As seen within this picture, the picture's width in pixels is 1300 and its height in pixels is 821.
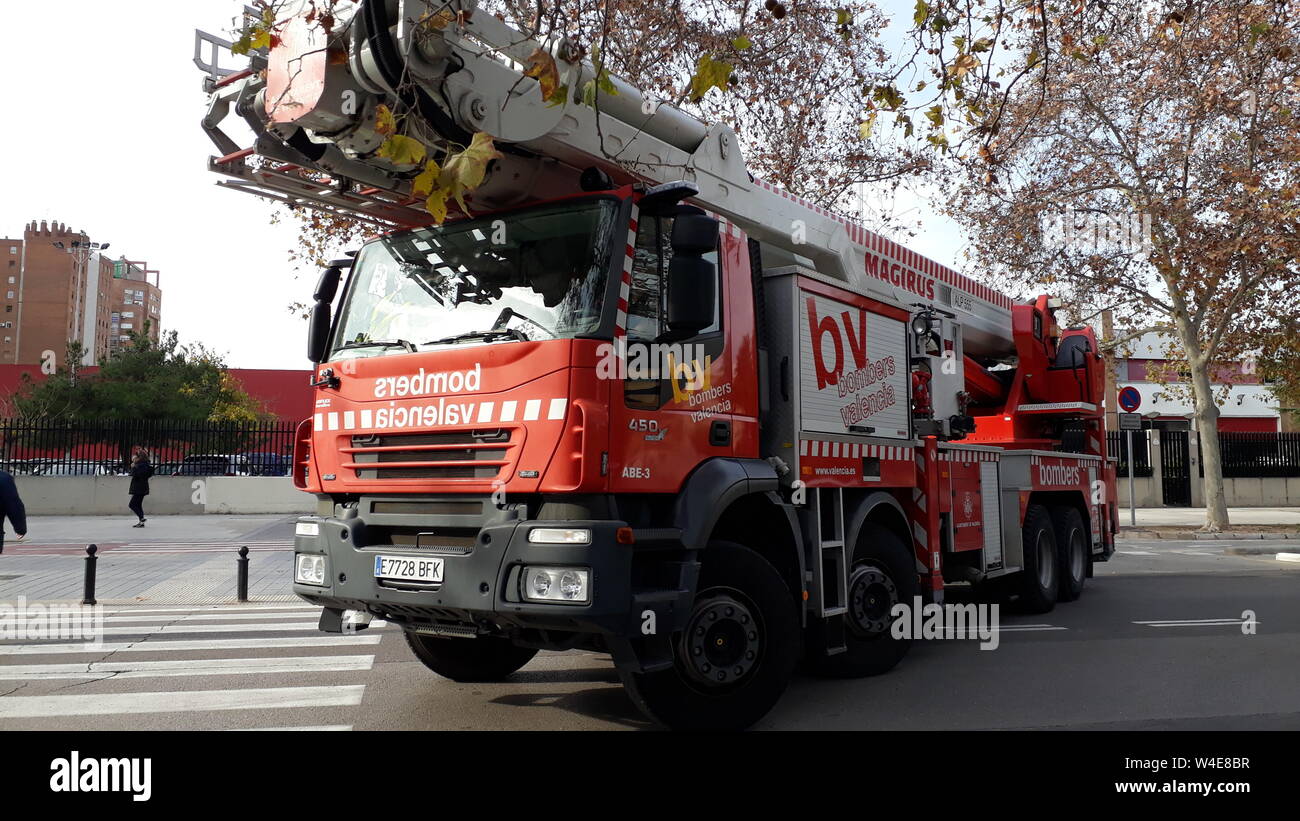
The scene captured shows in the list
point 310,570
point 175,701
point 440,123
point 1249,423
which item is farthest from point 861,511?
point 1249,423

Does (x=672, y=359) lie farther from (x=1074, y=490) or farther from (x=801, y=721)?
(x=1074, y=490)

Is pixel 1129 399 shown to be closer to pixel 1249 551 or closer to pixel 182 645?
pixel 1249 551

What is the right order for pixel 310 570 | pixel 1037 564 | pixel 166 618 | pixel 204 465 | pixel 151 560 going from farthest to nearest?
pixel 204 465 → pixel 151 560 → pixel 1037 564 → pixel 166 618 → pixel 310 570

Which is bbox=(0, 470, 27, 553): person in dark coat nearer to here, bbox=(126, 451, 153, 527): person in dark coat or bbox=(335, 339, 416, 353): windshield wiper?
bbox=(335, 339, 416, 353): windshield wiper

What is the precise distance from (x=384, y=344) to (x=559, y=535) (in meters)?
1.72

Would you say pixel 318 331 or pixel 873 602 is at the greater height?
pixel 318 331

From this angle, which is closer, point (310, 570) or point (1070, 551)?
point (310, 570)

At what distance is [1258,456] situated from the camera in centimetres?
3100

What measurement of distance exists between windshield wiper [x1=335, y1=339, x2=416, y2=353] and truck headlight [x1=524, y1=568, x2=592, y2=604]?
1.50 meters

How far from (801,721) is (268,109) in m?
4.52

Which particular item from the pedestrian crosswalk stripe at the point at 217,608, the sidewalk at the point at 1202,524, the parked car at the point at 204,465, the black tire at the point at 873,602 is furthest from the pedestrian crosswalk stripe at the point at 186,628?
the sidewalk at the point at 1202,524

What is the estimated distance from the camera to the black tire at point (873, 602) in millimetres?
6508

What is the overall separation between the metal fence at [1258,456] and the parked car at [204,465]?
99.4 feet

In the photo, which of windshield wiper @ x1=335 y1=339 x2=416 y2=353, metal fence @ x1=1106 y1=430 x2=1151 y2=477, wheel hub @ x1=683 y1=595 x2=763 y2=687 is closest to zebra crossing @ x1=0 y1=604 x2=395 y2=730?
wheel hub @ x1=683 y1=595 x2=763 y2=687
